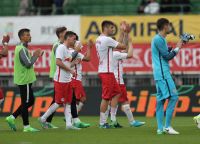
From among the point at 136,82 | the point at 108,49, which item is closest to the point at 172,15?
the point at 136,82

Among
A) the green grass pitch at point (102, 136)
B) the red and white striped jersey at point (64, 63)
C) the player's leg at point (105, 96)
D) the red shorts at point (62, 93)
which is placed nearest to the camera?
the green grass pitch at point (102, 136)

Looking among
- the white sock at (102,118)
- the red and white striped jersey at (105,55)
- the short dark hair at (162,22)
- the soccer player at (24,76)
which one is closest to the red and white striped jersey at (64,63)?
the soccer player at (24,76)

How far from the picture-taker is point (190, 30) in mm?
26656

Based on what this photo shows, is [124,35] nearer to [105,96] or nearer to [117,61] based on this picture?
[117,61]

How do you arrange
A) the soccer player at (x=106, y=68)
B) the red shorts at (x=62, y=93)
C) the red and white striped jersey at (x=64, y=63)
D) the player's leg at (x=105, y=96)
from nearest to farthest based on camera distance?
the red and white striped jersey at (x=64, y=63)
the red shorts at (x=62, y=93)
the soccer player at (x=106, y=68)
the player's leg at (x=105, y=96)

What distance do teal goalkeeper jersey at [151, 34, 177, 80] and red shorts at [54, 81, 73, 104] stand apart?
2645 mm

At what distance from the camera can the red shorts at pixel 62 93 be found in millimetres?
18625

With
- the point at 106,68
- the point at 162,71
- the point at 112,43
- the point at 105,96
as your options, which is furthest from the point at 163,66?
the point at 105,96

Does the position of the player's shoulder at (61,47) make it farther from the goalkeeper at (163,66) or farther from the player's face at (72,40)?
the goalkeeper at (163,66)

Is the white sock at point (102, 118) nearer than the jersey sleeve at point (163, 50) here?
No

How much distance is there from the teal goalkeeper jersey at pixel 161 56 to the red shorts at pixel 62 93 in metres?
2.65

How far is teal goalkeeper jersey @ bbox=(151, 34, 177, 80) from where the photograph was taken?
16.7m

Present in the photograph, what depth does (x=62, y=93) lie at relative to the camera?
734 inches

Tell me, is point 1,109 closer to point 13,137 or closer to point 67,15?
point 67,15
